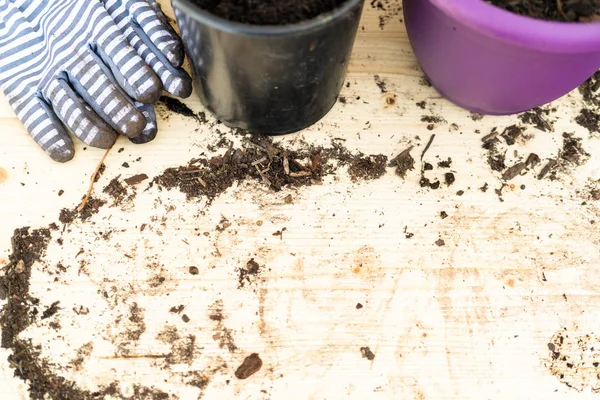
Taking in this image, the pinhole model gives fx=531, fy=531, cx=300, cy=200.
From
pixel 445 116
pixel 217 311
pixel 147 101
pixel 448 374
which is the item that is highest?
pixel 147 101

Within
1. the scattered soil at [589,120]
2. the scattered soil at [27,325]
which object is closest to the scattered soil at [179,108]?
the scattered soil at [27,325]

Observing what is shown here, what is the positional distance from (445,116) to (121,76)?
0.70 meters

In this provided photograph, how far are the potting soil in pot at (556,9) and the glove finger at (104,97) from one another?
0.69 m

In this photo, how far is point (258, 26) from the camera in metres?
0.85

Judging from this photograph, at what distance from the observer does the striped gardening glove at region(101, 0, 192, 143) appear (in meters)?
1.08

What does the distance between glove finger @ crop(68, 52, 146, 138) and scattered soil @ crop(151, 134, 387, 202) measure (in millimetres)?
119

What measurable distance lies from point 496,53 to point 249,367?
704mm

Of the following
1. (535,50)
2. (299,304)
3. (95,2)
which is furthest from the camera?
(95,2)

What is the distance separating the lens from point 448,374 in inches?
37.8

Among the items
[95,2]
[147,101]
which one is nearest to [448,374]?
[147,101]

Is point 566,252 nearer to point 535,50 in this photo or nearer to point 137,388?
point 535,50

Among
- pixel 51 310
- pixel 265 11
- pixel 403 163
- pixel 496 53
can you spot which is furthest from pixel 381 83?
pixel 51 310

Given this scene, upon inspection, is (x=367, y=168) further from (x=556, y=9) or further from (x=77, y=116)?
(x=77, y=116)

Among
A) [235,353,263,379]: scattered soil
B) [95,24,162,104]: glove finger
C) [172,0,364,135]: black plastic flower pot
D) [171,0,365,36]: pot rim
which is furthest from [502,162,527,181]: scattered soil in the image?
[95,24,162,104]: glove finger
